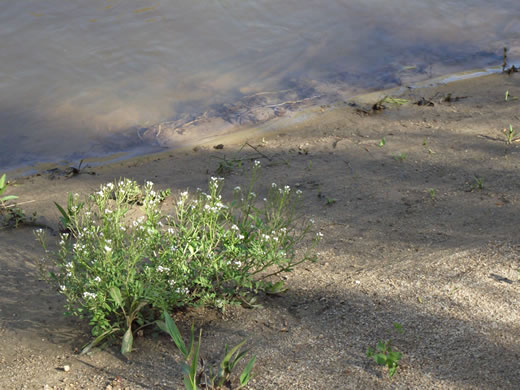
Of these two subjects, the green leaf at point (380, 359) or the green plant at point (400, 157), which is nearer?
the green leaf at point (380, 359)

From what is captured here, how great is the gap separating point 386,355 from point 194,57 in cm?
593

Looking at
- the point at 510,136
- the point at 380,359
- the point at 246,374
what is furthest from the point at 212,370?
the point at 510,136

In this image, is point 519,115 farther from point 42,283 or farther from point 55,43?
point 55,43

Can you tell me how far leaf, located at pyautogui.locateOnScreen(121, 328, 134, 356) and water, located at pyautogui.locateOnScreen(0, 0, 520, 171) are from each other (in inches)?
141

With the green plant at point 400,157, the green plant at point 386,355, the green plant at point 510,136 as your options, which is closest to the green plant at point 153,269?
the green plant at point 386,355

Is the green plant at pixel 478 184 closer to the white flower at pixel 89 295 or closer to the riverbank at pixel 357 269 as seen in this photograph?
the riverbank at pixel 357 269

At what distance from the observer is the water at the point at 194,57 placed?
6848 millimetres

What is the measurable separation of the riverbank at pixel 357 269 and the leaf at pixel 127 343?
2.3 inches

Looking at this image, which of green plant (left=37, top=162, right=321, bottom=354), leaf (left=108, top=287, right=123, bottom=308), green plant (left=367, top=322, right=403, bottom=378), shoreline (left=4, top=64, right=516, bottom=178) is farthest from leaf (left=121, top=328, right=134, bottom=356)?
shoreline (left=4, top=64, right=516, bottom=178)

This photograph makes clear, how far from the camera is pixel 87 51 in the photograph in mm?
8047

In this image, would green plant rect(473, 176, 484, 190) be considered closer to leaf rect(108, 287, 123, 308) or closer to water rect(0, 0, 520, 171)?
water rect(0, 0, 520, 171)

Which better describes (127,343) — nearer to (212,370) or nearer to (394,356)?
(212,370)

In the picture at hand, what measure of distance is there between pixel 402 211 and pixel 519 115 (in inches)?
94.9

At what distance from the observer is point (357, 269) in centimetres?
383
